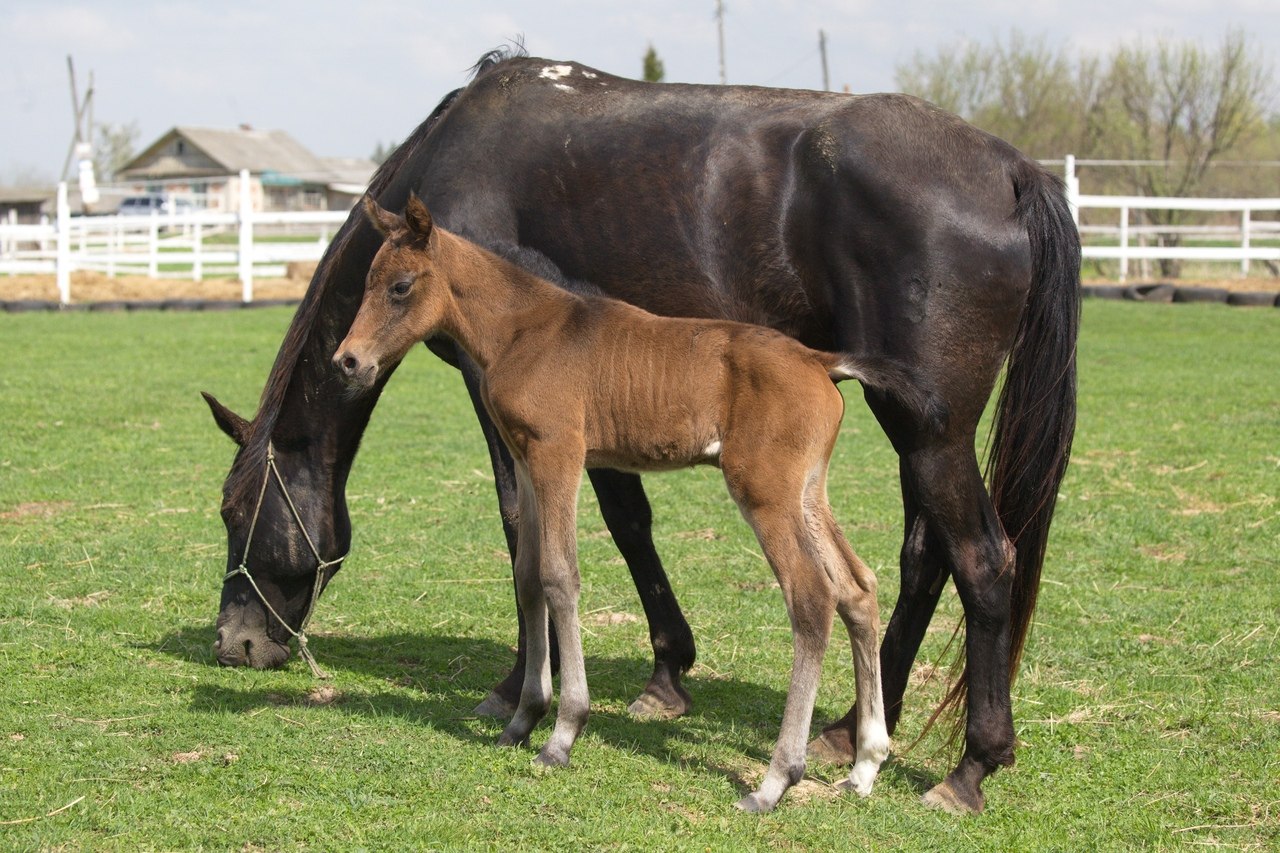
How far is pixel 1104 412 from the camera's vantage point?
11359 millimetres

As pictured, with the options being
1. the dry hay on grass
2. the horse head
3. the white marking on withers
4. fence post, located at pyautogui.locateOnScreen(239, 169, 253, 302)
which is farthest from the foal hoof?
the dry hay on grass

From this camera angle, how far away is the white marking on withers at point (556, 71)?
509cm

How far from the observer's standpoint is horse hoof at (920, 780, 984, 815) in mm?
4023

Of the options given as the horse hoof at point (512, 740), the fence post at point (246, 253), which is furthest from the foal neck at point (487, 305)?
the fence post at point (246, 253)

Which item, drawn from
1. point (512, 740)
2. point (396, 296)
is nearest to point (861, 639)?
point (512, 740)

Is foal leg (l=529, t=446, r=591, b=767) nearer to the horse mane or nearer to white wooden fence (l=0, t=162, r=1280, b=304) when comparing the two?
the horse mane

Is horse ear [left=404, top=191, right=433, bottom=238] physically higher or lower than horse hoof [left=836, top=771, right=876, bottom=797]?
higher

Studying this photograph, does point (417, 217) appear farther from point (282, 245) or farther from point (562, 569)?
point (282, 245)

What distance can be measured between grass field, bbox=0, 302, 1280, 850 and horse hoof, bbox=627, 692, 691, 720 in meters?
0.08

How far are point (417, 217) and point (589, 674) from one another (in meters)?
2.23

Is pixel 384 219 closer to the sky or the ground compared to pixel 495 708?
closer to the sky

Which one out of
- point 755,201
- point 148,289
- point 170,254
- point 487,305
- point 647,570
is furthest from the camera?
point 170,254

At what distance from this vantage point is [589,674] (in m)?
5.43

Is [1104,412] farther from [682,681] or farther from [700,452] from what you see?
[700,452]
